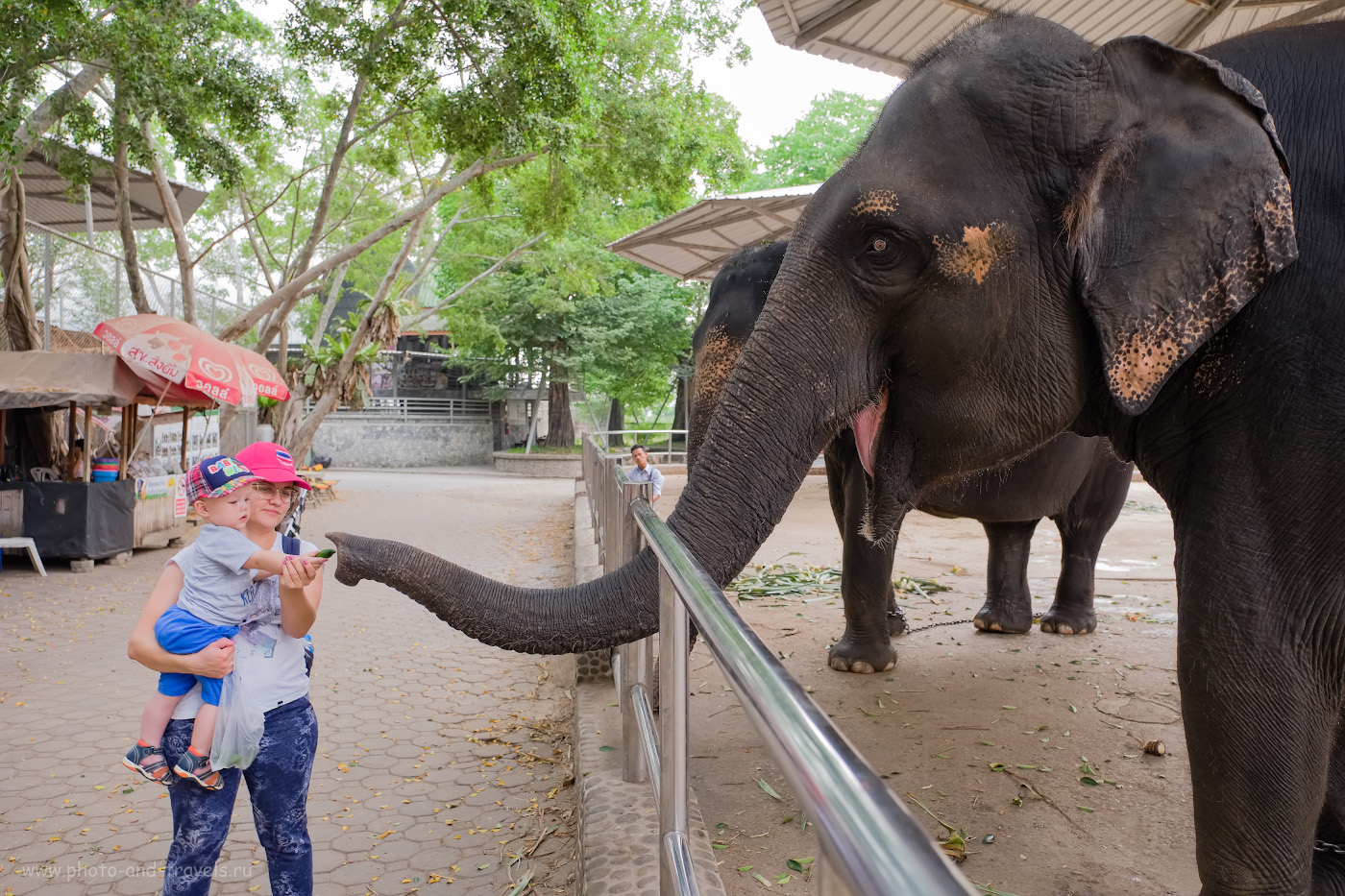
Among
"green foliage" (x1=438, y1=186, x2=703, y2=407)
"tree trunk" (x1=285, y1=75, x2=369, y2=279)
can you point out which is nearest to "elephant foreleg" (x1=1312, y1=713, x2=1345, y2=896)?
"tree trunk" (x1=285, y1=75, x2=369, y2=279)

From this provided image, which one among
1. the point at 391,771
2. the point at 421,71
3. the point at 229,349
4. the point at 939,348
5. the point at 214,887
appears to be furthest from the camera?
the point at 421,71

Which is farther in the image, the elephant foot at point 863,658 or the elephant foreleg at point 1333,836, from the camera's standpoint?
the elephant foot at point 863,658

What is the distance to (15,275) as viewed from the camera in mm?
11258

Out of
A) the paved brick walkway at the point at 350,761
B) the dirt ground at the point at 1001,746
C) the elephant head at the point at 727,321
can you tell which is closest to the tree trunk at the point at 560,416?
the paved brick walkway at the point at 350,761

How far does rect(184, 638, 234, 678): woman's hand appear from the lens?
241 centimetres

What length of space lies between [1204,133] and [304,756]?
2.81 m

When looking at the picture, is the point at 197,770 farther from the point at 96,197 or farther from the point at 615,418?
the point at 615,418

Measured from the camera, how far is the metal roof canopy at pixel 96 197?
43.9 ft

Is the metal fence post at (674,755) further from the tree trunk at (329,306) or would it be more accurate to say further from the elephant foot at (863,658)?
the tree trunk at (329,306)

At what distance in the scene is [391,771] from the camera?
4.26 metres

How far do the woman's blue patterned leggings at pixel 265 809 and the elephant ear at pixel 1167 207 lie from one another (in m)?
2.36

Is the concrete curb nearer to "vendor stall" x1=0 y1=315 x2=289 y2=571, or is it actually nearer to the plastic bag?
the plastic bag

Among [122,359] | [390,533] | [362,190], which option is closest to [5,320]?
[122,359]

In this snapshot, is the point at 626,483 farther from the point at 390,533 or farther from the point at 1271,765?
the point at 390,533
